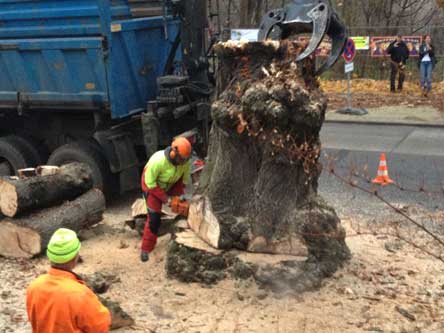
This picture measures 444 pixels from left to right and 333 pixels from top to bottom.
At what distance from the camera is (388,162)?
447 inches

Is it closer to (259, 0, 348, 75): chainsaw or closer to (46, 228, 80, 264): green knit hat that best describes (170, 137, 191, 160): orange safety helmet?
(259, 0, 348, 75): chainsaw

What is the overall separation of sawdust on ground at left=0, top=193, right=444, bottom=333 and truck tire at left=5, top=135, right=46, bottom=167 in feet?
10.0

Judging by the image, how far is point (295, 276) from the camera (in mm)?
5695

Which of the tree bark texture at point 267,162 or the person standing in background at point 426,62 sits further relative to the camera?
the person standing in background at point 426,62

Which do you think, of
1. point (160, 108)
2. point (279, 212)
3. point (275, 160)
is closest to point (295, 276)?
point (279, 212)

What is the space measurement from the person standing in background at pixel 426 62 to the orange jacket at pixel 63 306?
17.1m

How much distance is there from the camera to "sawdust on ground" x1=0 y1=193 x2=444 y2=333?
5309 millimetres

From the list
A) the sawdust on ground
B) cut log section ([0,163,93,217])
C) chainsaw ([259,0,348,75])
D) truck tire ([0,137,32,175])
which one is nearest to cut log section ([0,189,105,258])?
cut log section ([0,163,93,217])

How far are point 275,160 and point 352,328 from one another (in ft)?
5.36

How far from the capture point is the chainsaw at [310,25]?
554 cm

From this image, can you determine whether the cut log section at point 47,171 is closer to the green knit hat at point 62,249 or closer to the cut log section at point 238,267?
the cut log section at point 238,267

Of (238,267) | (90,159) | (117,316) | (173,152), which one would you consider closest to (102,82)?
(90,159)

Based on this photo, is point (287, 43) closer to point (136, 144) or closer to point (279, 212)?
point (279, 212)

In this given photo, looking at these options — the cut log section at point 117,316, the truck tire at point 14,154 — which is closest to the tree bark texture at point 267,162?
the cut log section at point 117,316
